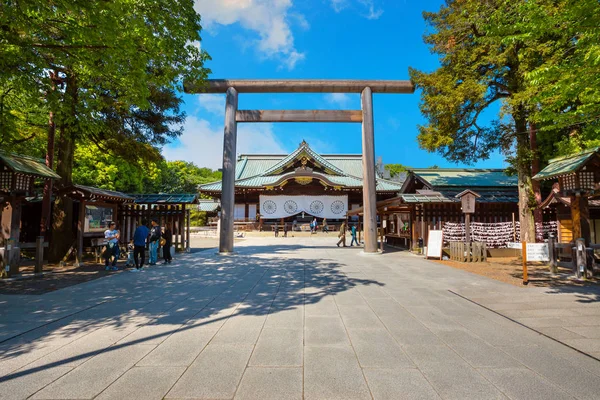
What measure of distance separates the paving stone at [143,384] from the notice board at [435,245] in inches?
408

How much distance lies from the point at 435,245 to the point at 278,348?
960cm

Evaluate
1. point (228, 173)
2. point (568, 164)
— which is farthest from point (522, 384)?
point (228, 173)

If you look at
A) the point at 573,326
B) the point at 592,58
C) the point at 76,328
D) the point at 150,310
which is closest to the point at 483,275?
the point at 573,326

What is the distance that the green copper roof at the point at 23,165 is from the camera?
7383 mm

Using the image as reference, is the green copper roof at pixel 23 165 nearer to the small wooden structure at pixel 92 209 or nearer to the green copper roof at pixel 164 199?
the small wooden structure at pixel 92 209

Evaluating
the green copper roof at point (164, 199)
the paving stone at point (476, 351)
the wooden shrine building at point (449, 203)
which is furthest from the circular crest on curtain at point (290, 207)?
the paving stone at point (476, 351)

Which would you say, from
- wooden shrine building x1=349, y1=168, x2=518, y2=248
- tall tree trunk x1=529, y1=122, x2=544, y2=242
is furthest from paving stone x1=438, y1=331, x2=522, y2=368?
tall tree trunk x1=529, y1=122, x2=544, y2=242

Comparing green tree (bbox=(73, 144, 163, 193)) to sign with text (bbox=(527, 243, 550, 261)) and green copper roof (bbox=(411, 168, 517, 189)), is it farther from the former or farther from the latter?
sign with text (bbox=(527, 243, 550, 261))

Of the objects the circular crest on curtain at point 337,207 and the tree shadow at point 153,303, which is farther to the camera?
the circular crest on curtain at point 337,207

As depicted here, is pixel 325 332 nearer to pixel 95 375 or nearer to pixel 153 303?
pixel 95 375

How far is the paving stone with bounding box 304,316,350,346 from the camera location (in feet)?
11.7

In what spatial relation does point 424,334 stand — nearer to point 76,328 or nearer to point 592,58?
point 76,328

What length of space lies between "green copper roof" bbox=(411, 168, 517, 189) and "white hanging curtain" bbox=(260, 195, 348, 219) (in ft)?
38.7

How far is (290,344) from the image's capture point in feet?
11.4
